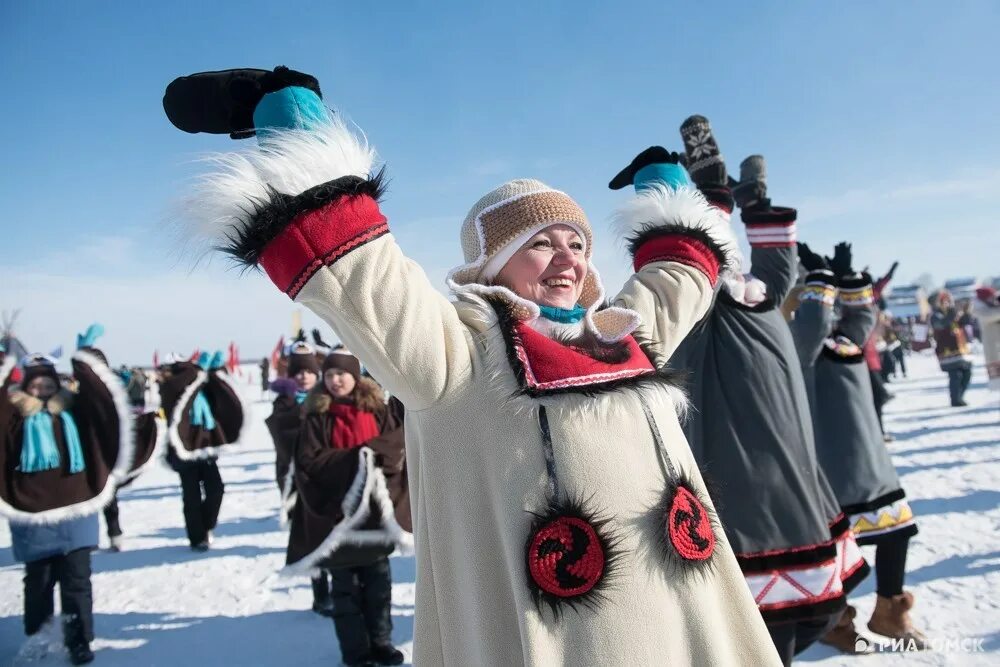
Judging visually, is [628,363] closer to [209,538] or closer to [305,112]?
[305,112]

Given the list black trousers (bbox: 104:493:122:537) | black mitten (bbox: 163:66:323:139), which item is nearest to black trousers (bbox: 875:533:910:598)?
black mitten (bbox: 163:66:323:139)

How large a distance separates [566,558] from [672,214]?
1.06 meters

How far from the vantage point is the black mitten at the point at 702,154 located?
2.41 metres

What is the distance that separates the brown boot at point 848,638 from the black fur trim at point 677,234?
254cm

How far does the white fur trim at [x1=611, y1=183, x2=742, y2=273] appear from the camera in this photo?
73.4 inches

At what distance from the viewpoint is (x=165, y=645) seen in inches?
171

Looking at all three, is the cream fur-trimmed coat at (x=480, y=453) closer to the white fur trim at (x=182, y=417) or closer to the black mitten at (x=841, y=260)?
the black mitten at (x=841, y=260)

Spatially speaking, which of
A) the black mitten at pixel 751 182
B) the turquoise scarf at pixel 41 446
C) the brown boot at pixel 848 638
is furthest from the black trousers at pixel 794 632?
the turquoise scarf at pixel 41 446

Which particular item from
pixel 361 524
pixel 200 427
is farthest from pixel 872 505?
pixel 200 427

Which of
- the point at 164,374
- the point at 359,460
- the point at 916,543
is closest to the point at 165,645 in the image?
the point at 359,460

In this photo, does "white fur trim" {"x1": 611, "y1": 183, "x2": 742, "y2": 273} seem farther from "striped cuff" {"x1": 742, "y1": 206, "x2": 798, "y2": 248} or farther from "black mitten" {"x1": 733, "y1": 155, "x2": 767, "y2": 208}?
"black mitten" {"x1": 733, "y1": 155, "x2": 767, "y2": 208}

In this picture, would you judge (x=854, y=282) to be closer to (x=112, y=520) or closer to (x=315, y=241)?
(x=315, y=241)

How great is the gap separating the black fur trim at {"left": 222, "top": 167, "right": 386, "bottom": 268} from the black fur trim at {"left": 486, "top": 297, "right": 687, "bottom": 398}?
43 cm

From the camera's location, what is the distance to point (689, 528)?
1.36 metres
